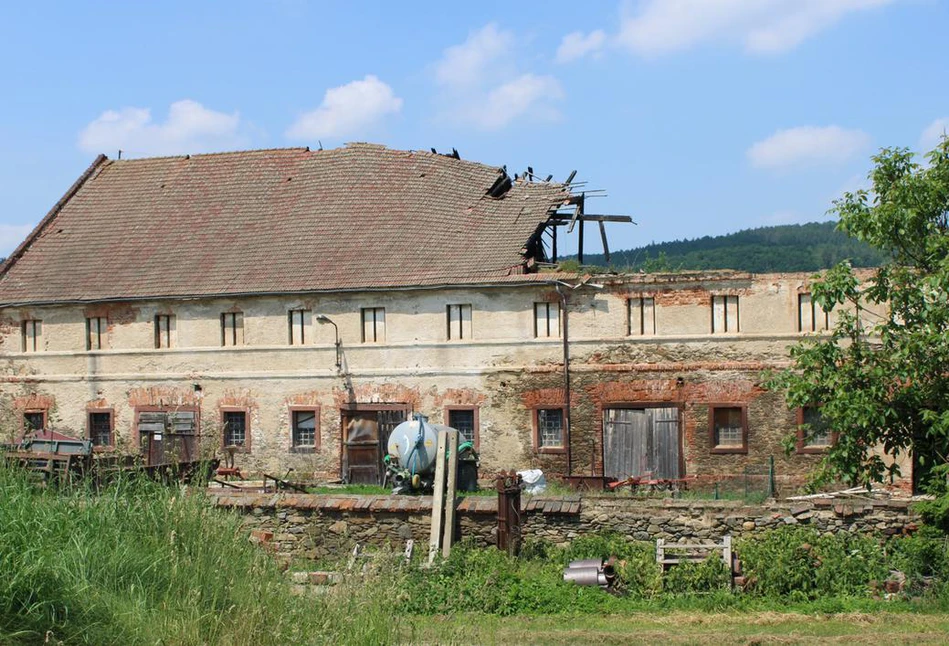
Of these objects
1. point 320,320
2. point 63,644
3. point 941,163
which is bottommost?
point 63,644

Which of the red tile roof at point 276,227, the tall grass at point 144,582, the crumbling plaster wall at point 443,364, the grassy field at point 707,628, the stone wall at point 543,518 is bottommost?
the grassy field at point 707,628

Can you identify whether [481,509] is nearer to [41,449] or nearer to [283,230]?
[41,449]

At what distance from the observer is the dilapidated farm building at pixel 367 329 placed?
27125 millimetres

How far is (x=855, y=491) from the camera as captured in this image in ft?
77.0

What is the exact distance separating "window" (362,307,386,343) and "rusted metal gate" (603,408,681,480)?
21.1ft

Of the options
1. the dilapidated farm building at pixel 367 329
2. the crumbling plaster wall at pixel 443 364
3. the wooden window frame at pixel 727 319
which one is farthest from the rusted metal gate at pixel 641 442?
the wooden window frame at pixel 727 319

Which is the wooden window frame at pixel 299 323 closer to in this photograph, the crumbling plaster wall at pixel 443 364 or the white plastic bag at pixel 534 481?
the crumbling plaster wall at pixel 443 364

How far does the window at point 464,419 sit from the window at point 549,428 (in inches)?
68.4


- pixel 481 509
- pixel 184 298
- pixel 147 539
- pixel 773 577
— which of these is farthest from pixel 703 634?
pixel 184 298

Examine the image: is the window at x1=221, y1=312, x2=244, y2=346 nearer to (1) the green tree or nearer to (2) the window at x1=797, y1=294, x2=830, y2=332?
(2) the window at x1=797, y1=294, x2=830, y2=332

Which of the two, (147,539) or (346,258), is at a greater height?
(346,258)

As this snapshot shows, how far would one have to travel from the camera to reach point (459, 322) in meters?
28.9

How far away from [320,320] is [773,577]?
15.7 m

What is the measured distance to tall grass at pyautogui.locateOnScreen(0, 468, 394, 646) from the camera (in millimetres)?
10352
